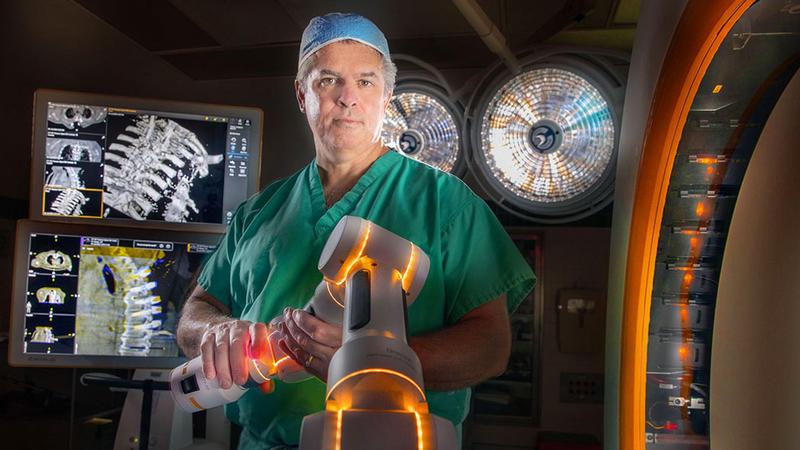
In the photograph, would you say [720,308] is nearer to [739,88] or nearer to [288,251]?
[739,88]

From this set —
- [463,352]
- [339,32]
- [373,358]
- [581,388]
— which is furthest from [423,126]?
[581,388]

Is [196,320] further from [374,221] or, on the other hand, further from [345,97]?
[345,97]

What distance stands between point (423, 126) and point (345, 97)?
236mm

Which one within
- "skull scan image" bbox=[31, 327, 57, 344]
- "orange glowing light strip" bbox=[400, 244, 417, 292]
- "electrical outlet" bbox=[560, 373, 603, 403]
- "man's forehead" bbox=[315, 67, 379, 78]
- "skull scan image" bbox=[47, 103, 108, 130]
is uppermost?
"skull scan image" bbox=[47, 103, 108, 130]

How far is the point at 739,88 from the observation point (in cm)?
92

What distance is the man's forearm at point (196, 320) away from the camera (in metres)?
1.34

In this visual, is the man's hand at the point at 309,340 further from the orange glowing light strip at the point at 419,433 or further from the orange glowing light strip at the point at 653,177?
the orange glowing light strip at the point at 653,177

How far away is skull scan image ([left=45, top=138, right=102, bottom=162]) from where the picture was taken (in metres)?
2.08

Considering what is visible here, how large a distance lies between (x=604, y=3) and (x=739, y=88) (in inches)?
38.4

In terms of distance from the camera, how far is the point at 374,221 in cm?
126

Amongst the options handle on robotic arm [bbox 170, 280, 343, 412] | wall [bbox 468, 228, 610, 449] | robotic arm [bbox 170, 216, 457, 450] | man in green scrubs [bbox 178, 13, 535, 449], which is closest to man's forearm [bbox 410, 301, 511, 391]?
man in green scrubs [bbox 178, 13, 535, 449]

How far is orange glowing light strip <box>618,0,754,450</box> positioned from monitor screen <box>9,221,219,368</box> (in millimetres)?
1443

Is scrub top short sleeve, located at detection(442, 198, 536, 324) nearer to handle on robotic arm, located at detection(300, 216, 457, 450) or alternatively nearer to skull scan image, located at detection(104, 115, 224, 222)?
handle on robotic arm, located at detection(300, 216, 457, 450)

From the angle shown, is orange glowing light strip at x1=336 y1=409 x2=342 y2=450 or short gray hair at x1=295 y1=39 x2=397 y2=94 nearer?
orange glowing light strip at x1=336 y1=409 x2=342 y2=450
